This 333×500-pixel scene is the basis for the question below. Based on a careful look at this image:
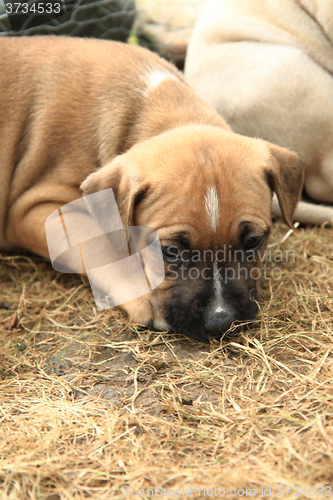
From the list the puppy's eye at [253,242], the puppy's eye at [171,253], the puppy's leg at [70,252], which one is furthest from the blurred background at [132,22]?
the puppy's eye at [253,242]

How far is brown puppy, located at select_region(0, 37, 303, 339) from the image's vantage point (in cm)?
338

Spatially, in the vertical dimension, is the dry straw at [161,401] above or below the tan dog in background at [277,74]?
below

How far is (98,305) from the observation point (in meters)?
4.20

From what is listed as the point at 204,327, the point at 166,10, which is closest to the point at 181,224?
the point at 204,327

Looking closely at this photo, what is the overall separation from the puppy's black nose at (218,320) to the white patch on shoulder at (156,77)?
2.34 meters

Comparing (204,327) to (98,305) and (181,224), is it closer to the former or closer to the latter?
(181,224)

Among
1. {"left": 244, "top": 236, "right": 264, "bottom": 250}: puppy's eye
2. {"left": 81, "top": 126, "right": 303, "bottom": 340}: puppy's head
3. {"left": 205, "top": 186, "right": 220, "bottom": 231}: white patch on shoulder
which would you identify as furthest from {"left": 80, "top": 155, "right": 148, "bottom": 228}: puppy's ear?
{"left": 244, "top": 236, "right": 264, "bottom": 250}: puppy's eye

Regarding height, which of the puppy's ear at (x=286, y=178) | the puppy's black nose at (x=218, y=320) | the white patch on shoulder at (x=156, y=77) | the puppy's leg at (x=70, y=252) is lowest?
the puppy's leg at (x=70, y=252)

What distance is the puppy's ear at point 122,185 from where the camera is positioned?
3.51 meters

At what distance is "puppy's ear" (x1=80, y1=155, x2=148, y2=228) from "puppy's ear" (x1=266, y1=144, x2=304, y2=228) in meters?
1.09

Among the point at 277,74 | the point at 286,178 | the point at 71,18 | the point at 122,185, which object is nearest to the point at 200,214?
the point at 122,185

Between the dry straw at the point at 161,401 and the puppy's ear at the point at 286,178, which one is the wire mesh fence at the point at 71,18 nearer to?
the dry straw at the point at 161,401

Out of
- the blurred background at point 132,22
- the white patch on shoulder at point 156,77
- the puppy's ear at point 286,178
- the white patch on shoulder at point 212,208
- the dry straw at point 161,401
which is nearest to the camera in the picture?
the dry straw at point 161,401

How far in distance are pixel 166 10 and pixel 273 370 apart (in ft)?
23.6
